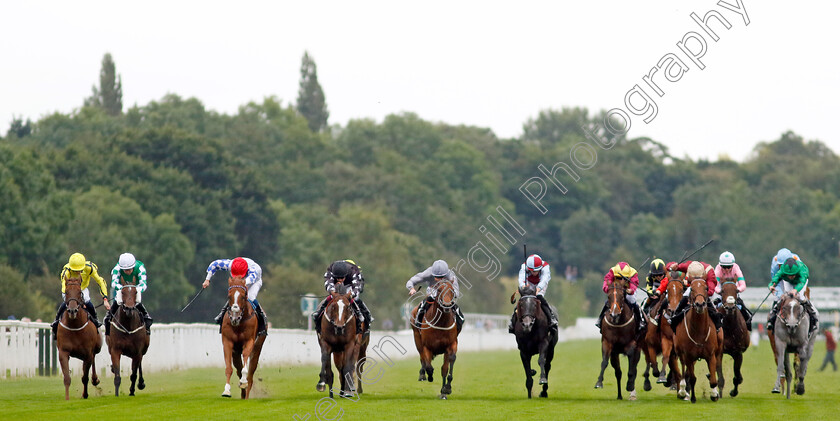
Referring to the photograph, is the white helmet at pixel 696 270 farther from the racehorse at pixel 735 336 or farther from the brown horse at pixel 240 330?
the brown horse at pixel 240 330

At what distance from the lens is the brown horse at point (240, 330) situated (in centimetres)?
1820

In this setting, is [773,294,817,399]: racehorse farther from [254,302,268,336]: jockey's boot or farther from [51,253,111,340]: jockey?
[51,253,111,340]: jockey

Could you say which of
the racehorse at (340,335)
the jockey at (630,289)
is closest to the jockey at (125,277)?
the racehorse at (340,335)

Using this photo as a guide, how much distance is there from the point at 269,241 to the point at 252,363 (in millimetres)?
50890

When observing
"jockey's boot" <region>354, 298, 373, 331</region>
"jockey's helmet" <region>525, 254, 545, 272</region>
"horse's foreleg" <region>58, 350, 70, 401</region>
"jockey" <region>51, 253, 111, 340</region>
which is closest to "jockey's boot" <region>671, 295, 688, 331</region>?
"jockey's helmet" <region>525, 254, 545, 272</region>

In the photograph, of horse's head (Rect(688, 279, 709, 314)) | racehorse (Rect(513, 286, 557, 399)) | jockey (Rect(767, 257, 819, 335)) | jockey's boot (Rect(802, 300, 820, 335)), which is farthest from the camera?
jockey's boot (Rect(802, 300, 820, 335))

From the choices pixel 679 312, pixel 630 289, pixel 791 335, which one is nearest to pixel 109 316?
pixel 630 289

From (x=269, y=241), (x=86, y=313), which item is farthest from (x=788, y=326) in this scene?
(x=269, y=241)

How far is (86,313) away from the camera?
18469mm

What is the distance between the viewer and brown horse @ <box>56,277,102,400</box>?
1809cm

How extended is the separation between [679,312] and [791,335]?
220 centimetres

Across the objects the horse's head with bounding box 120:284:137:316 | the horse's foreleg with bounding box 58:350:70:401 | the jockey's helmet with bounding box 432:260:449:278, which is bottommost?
the horse's foreleg with bounding box 58:350:70:401

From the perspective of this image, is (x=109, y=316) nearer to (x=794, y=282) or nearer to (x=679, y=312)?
(x=679, y=312)

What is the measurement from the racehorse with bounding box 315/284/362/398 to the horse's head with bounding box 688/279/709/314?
15.7ft
